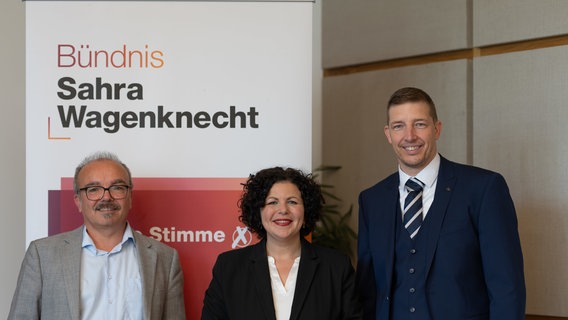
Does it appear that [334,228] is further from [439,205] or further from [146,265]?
[439,205]

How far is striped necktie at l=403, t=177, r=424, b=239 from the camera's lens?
322 centimetres

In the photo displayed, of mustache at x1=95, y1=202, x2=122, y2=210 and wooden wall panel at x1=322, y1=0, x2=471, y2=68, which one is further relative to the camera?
wooden wall panel at x1=322, y1=0, x2=471, y2=68

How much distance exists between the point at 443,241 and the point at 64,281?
5.38ft

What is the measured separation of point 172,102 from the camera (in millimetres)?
3879

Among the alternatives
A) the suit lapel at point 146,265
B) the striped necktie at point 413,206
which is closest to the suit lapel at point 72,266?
the suit lapel at point 146,265

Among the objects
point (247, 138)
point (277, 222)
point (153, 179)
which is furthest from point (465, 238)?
point (153, 179)

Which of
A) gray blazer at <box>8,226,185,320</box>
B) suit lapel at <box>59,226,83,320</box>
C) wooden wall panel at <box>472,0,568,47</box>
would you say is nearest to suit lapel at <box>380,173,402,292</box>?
gray blazer at <box>8,226,185,320</box>

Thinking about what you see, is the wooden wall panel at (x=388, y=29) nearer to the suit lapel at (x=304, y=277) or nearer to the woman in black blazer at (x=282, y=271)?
the woman in black blazer at (x=282, y=271)

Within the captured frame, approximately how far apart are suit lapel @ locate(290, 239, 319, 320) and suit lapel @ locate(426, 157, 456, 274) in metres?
0.51

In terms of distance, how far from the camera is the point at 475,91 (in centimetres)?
478

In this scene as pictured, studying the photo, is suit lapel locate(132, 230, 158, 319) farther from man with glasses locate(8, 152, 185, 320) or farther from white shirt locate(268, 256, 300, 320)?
white shirt locate(268, 256, 300, 320)

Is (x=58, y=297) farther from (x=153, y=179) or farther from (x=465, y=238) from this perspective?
(x=465, y=238)

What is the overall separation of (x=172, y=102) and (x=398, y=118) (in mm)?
1233

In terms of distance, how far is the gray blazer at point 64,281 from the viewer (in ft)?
11.2
